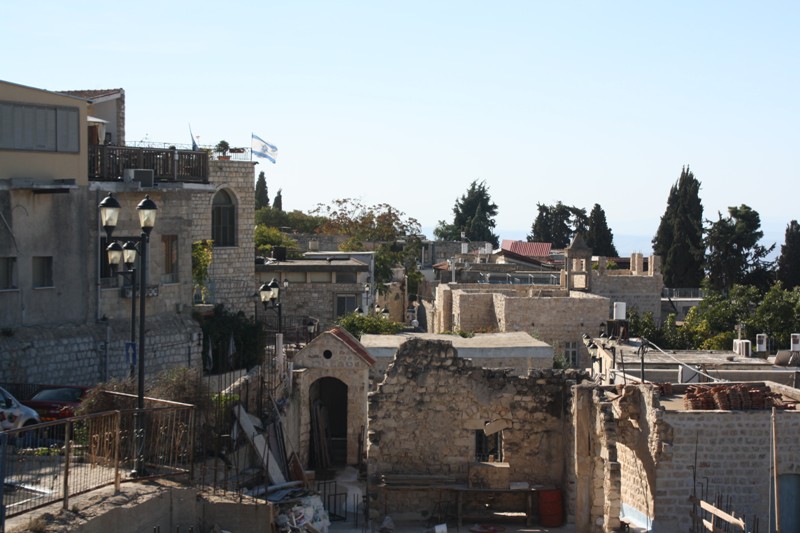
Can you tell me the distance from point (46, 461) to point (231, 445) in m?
4.40

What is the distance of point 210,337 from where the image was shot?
93.7ft

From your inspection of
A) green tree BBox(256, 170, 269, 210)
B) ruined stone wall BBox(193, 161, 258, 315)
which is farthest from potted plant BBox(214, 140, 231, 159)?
green tree BBox(256, 170, 269, 210)

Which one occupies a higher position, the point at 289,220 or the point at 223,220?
the point at 289,220

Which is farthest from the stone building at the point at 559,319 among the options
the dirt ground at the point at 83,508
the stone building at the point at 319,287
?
the dirt ground at the point at 83,508

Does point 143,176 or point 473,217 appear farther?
point 473,217

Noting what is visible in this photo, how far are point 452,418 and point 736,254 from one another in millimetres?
60086

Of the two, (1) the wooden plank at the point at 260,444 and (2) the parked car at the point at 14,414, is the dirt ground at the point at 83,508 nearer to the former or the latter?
(2) the parked car at the point at 14,414

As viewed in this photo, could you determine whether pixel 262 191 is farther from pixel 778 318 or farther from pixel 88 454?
pixel 88 454

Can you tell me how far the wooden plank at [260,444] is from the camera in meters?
20.2

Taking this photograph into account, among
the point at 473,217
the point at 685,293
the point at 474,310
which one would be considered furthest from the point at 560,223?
the point at 474,310

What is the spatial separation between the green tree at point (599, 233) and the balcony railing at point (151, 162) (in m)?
71.1

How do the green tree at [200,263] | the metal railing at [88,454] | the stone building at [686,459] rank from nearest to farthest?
the metal railing at [88,454], the stone building at [686,459], the green tree at [200,263]

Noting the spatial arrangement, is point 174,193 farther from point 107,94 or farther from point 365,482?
point 365,482

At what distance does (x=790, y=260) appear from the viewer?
77688 millimetres
